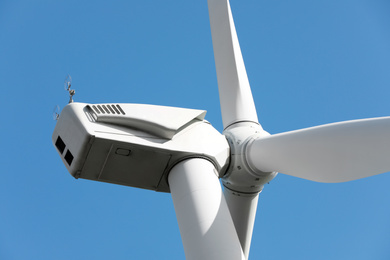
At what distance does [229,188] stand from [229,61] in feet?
8.75

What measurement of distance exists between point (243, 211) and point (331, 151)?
2777 mm

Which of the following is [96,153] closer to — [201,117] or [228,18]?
[201,117]

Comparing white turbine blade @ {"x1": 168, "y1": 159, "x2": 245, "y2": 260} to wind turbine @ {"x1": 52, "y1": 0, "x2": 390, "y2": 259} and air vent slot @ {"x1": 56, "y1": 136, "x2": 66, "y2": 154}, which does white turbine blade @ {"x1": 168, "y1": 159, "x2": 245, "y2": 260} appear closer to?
wind turbine @ {"x1": 52, "y1": 0, "x2": 390, "y2": 259}

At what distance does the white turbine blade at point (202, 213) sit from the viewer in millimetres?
7590

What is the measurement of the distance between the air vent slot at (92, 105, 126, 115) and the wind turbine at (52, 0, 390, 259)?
0.06 feet

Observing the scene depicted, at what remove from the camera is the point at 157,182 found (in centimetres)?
907

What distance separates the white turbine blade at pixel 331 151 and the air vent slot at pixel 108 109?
2.43m

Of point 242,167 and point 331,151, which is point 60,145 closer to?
point 242,167

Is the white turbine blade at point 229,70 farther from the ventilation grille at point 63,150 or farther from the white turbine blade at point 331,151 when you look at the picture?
the ventilation grille at point 63,150

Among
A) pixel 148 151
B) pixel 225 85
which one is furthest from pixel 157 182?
pixel 225 85

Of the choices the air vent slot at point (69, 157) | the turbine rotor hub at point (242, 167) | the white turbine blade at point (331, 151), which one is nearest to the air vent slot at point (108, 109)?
the air vent slot at point (69, 157)

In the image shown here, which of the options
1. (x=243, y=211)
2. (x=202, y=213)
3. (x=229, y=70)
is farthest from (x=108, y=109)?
(x=243, y=211)

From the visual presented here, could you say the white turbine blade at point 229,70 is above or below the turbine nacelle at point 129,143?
above

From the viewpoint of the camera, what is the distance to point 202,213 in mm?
7961
